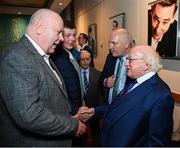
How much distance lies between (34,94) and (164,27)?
2.11 metres

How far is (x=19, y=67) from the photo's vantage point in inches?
51.3

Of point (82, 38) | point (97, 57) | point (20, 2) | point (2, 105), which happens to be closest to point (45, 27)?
point (2, 105)

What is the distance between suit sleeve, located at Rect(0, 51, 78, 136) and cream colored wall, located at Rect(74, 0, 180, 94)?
76.5 inches

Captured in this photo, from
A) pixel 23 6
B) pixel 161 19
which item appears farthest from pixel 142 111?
pixel 23 6

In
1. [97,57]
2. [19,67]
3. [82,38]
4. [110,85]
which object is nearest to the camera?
[19,67]

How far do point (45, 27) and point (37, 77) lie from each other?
34 centimetres

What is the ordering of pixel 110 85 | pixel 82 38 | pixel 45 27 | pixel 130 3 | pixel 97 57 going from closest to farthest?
1. pixel 45 27
2. pixel 110 85
3. pixel 130 3
4. pixel 82 38
5. pixel 97 57

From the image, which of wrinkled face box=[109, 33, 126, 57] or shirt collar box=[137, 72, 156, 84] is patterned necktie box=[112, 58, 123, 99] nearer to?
wrinkled face box=[109, 33, 126, 57]

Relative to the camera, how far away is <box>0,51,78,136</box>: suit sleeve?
1.28 metres

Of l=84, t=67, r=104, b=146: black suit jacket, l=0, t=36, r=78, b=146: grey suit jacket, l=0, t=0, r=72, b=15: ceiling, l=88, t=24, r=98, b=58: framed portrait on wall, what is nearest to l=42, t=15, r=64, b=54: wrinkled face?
l=0, t=36, r=78, b=146: grey suit jacket

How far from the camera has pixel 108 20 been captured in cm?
512

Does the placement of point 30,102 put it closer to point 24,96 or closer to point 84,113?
point 24,96

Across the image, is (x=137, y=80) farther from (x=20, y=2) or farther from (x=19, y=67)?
(x=20, y=2)

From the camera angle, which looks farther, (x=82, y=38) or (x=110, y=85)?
(x=82, y=38)
